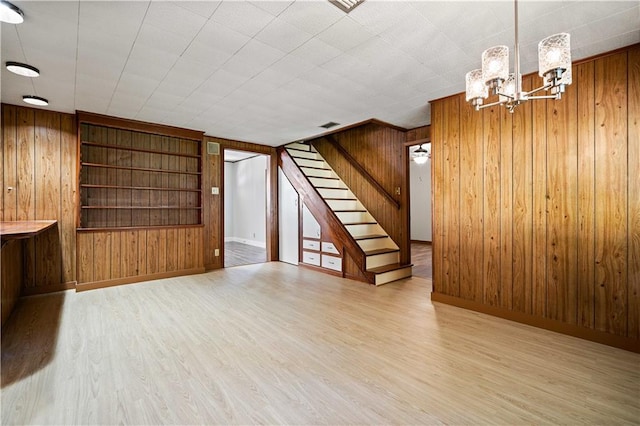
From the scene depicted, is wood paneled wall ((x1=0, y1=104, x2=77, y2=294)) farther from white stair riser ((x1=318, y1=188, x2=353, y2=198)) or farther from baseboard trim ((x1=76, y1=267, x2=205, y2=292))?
white stair riser ((x1=318, y1=188, x2=353, y2=198))

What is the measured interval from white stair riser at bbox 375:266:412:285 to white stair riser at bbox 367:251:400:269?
0.72 feet

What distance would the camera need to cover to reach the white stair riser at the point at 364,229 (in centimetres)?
522

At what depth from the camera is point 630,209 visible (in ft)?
7.92

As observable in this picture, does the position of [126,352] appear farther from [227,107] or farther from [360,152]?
[360,152]

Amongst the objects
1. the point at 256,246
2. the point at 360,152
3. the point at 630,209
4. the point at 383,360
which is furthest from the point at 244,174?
the point at 630,209

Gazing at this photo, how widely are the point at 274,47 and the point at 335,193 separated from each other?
12.0 feet

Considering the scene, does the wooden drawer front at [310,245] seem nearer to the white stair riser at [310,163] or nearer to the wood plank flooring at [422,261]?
the white stair riser at [310,163]

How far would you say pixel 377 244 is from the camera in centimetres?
524

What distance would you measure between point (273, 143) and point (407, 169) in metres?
2.61

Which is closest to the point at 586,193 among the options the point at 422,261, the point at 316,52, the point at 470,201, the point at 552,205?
the point at 552,205

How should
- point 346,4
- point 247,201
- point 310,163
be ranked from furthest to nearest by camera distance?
point 247,201, point 310,163, point 346,4

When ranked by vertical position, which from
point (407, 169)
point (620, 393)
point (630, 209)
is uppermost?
point (407, 169)

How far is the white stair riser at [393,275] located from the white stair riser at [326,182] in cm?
214

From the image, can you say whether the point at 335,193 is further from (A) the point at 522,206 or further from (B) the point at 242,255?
(A) the point at 522,206
